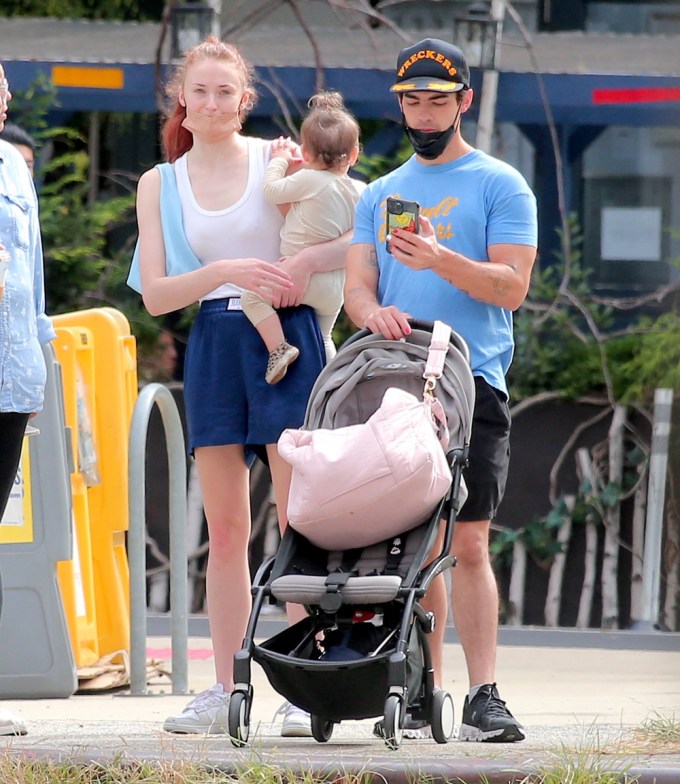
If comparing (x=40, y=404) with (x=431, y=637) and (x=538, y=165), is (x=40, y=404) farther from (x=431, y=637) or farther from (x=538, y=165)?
(x=538, y=165)

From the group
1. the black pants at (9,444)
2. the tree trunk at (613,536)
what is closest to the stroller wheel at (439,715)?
the black pants at (9,444)

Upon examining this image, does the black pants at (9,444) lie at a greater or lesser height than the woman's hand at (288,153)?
lesser

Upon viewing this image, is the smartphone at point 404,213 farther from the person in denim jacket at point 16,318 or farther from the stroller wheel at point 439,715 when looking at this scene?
the stroller wheel at point 439,715

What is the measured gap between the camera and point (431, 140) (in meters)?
4.20

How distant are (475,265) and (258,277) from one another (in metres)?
0.62

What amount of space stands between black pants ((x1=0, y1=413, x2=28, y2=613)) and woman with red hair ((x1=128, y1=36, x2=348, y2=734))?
21.1 inches

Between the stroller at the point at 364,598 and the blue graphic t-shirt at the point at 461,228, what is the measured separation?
0.17 meters

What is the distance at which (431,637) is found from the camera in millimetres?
4254

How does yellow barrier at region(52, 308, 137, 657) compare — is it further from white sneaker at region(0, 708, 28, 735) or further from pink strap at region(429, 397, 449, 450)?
pink strap at region(429, 397, 449, 450)

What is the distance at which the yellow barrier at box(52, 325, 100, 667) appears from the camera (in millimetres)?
6113

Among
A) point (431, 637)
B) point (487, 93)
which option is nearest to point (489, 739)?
point (431, 637)

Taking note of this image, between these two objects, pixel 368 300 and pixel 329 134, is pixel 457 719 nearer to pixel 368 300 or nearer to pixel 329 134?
pixel 368 300

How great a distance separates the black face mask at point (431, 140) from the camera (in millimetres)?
4195

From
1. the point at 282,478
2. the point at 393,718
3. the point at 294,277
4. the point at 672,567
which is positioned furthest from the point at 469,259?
the point at 672,567
